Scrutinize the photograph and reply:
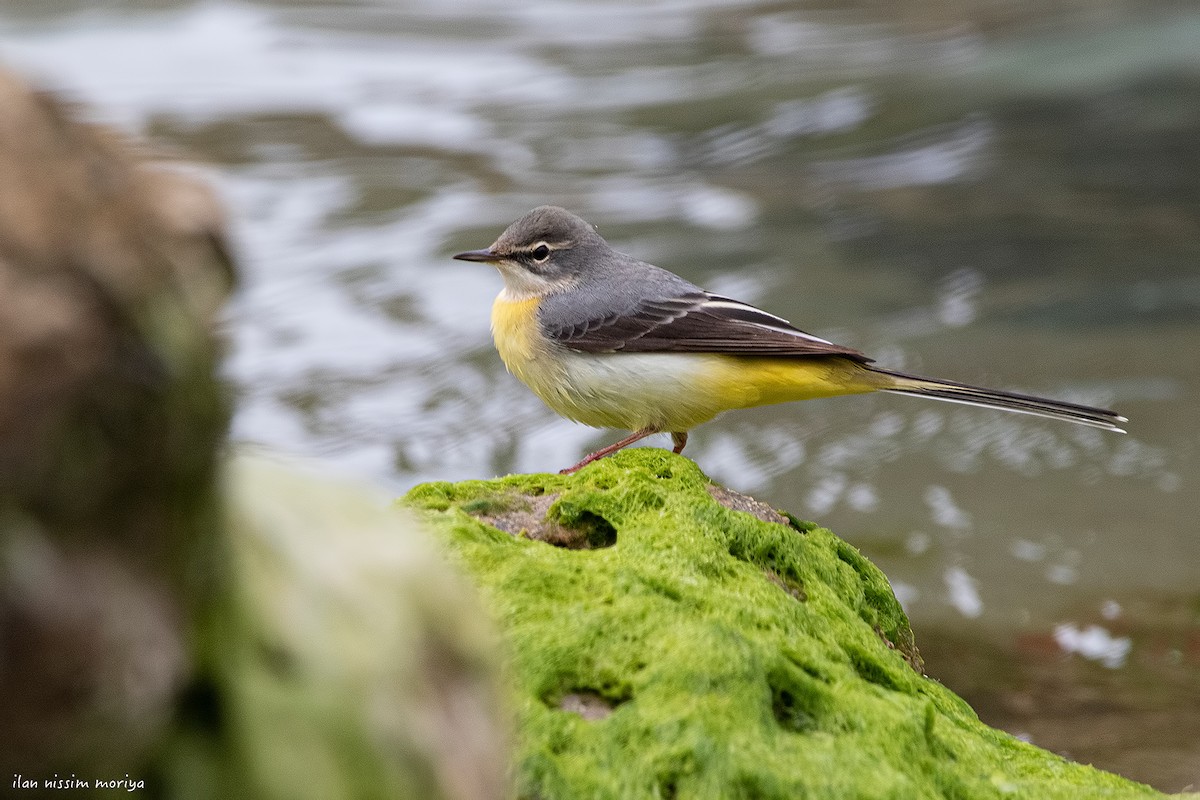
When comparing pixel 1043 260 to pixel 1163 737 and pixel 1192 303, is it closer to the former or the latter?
pixel 1192 303

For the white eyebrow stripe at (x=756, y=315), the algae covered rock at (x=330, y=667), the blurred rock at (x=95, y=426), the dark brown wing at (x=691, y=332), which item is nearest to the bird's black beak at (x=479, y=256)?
the dark brown wing at (x=691, y=332)

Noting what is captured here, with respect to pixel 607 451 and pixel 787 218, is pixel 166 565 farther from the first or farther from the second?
pixel 787 218

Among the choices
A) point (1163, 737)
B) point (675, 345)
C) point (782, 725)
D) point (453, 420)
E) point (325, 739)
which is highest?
point (325, 739)

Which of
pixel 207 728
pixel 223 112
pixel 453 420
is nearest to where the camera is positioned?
pixel 207 728

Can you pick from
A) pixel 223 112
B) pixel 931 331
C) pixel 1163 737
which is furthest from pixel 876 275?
pixel 223 112

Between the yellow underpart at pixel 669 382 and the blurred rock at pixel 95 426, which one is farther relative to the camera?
the yellow underpart at pixel 669 382

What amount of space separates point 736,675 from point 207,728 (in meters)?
1.51

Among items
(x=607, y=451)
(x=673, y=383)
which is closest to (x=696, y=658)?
(x=607, y=451)

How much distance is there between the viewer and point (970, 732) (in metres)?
3.83

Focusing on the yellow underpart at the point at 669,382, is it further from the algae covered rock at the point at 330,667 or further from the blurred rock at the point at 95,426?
the blurred rock at the point at 95,426

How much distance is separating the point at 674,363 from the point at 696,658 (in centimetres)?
296

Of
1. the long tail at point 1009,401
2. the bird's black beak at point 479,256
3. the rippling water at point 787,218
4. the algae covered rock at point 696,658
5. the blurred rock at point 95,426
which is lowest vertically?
the rippling water at point 787,218

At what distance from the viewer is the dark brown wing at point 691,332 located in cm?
601

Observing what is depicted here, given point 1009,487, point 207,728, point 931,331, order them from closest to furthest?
point 207,728, point 1009,487, point 931,331
